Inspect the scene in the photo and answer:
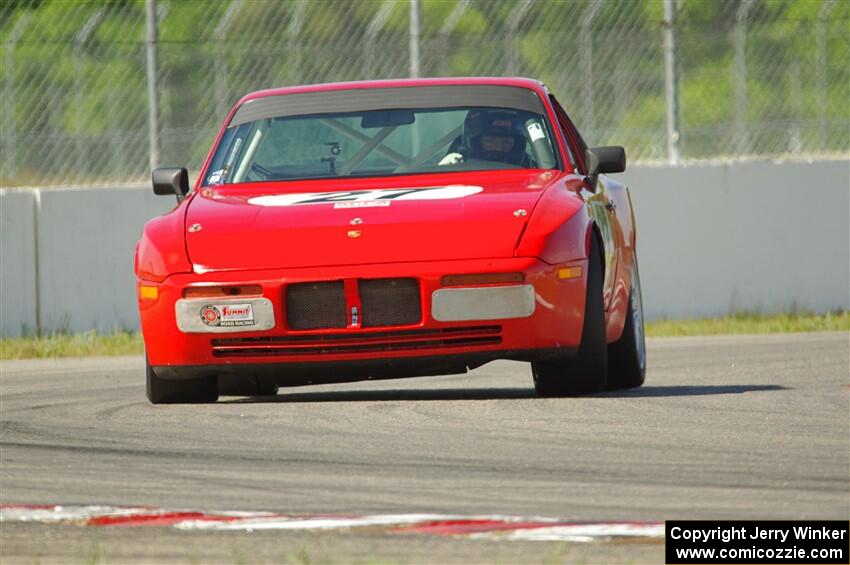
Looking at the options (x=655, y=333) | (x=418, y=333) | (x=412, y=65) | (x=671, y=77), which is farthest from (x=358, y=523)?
(x=671, y=77)

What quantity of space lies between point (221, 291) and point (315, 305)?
393mm

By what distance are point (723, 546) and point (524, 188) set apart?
12.8 feet

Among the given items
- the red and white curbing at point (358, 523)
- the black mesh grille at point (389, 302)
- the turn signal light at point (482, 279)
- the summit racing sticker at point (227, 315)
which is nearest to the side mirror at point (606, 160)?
the turn signal light at point (482, 279)

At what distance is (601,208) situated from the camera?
8969 millimetres

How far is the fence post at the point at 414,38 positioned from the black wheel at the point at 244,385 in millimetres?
5856

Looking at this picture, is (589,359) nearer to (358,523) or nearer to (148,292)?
(148,292)

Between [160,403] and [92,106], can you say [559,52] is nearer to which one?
[92,106]

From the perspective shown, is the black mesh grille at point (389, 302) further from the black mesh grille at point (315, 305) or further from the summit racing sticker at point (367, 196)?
the summit racing sticker at point (367, 196)

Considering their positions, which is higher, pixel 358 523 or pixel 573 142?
pixel 573 142

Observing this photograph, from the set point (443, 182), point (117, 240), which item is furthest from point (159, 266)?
point (117, 240)

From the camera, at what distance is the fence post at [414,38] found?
1494 centimetres

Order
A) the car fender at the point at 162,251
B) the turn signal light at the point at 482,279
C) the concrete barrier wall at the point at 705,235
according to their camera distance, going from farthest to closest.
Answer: the concrete barrier wall at the point at 705,235
the car fender at the point at 162,251
the turn signal light at the point at 482,279

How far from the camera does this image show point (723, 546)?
15.6ft

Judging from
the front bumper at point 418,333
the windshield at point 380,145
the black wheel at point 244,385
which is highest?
the windshield at point 380,145
